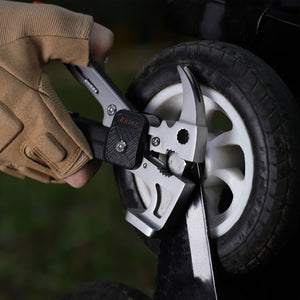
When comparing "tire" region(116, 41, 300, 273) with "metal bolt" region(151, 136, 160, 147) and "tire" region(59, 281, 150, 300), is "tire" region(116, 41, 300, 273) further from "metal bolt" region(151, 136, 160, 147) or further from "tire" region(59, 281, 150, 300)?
"tire" region(59, 281, 150, 300)

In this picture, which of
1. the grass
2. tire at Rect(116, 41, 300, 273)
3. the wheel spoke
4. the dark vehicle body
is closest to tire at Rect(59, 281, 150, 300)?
tire at Rect(116, 41, 300, 273)

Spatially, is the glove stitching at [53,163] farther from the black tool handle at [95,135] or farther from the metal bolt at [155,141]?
the metal bolt at [155,141]

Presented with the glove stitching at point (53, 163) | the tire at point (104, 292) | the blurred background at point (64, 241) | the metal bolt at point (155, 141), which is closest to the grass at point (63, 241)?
the blurred background at point (64, 241)

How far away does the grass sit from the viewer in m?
1.76

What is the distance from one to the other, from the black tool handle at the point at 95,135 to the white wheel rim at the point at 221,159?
3.8 inches

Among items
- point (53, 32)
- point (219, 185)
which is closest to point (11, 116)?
point (53, 32)

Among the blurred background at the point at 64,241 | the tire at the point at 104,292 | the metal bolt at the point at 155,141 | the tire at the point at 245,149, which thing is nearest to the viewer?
the tire at the point at 245,149

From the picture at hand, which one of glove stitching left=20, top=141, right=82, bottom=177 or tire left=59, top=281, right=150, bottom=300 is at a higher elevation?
glove stitching left=20, top=141, right=82, bottom=177

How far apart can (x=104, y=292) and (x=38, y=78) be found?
484 mm

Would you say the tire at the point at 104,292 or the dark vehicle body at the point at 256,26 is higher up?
the dark vehicle body at the point at 256,26

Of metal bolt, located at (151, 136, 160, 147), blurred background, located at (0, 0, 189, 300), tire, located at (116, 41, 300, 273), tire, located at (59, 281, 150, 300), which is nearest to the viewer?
tire, located at (116, 41, 300, 273)

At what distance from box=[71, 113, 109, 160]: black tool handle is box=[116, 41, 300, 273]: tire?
130 millimetres

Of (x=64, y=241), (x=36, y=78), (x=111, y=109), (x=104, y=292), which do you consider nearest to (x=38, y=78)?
(x=36, y=78)

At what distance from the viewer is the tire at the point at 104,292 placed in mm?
1024
